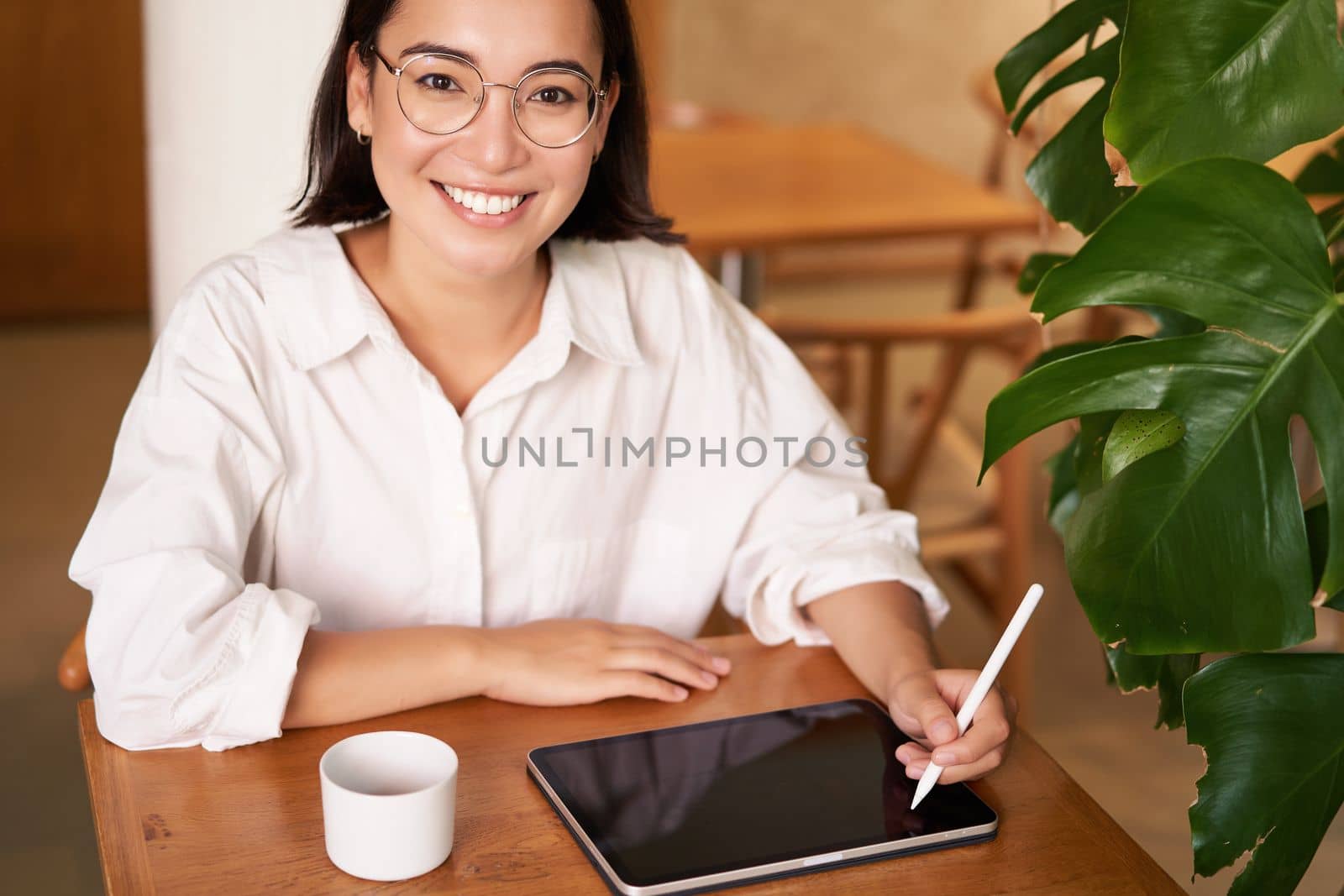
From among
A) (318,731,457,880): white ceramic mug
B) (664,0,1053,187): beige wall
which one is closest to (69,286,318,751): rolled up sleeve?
(318,731,457,880): white ceramic mug

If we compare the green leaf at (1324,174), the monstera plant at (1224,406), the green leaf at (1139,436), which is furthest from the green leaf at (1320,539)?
the green leaf at (1324,174)

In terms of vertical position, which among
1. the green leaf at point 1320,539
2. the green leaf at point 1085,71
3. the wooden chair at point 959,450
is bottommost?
the wooden chair at point 959,450

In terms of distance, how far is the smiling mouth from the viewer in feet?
4.23

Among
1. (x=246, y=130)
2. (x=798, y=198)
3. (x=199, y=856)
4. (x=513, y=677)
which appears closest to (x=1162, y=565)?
(x=513, y=677)

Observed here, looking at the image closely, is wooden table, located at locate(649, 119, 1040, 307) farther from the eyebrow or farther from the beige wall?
the beige wall

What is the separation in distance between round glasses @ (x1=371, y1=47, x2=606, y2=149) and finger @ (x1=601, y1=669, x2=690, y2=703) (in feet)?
1.48

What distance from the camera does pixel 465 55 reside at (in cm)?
123

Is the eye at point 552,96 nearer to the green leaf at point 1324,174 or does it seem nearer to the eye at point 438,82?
the eye at point 438,82

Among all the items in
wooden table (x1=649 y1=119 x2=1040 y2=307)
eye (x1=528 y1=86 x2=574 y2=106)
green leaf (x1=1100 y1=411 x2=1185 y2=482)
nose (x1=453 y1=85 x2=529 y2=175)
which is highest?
eye (x1=528 y1=86 x2=574 y2=106)

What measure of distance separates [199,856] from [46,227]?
361 cm

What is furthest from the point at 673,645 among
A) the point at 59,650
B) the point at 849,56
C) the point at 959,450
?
the point at 849,56

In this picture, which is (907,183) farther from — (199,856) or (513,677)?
(199,856)

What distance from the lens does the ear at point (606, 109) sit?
4.48 ft

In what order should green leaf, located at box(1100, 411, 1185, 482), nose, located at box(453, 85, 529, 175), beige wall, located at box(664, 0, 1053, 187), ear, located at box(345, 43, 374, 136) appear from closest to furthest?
green leaf, located at box(1100, 411, 1185, 482) → nose, located at box(453, 85, 529, 175) → ear, located at box(345, 43, 374, 136) → beige wall, located at box(664, 0, 1053, 187)
